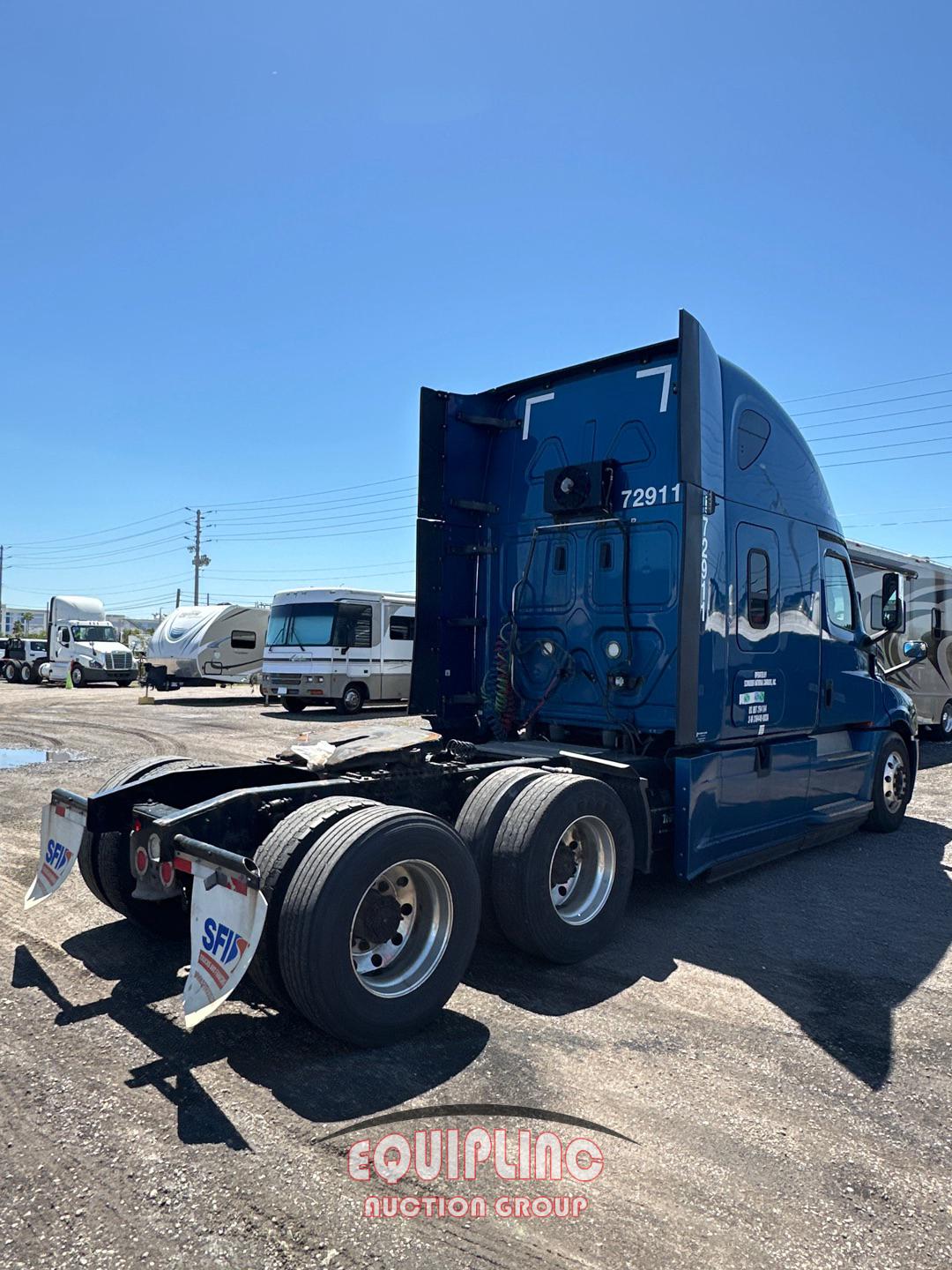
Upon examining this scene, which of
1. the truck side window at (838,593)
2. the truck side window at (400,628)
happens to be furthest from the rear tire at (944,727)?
the truck side window at (400,628)

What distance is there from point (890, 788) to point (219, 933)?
7.02 metres

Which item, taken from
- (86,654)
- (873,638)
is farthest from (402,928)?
(86,654)

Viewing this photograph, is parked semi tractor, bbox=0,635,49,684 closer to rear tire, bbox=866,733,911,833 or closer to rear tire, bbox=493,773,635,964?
rear tire, bbox=866,733,911,833

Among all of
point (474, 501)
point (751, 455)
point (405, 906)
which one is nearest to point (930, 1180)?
point (405, 906)

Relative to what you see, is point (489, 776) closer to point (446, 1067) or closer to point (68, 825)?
point (446, 1067)

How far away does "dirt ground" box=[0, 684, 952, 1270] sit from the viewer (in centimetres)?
241

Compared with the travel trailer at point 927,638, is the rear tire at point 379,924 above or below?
below

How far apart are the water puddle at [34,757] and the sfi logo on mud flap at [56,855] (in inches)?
280

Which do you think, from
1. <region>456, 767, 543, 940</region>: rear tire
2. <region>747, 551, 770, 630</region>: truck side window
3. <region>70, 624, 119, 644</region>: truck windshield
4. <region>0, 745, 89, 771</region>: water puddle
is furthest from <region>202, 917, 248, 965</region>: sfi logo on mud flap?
<region>70, 624, 119, 644</region>: truck windshield

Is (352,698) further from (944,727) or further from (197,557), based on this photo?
(197,557)

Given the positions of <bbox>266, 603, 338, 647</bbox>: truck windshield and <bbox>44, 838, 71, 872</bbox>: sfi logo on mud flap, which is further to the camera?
<bbox>266, 603, 338, 647</bbox>: truck windshield

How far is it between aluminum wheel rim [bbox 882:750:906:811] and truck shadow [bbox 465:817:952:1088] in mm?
1130

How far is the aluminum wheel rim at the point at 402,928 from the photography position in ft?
12.1

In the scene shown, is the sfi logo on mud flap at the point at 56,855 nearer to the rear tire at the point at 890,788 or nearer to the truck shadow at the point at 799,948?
the truck shadow at the point at 799,948
